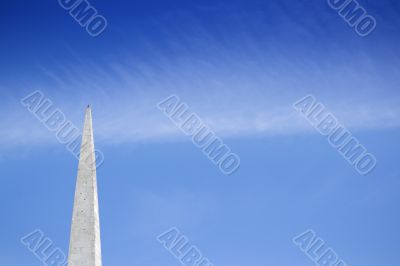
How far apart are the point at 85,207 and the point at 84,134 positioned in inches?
153

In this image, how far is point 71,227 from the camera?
98.0ft

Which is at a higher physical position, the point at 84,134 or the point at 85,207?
the point at 84,134

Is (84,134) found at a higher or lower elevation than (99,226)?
higher

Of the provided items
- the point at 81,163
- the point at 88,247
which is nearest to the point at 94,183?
the point at 81,163

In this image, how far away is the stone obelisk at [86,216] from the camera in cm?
2934

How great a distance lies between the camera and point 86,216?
98.5ft

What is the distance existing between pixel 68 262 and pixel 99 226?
8.08ft

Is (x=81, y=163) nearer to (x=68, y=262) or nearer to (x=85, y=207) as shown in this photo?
(x=85, y=207)

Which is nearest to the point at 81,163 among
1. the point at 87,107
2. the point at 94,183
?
the point at 94,183

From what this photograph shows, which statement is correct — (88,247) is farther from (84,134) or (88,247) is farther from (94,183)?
(84,134)

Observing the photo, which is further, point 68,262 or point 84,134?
point 84,134

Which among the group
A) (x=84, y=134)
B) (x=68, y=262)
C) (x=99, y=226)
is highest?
(x=84, y=134)

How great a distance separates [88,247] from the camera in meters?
29.4

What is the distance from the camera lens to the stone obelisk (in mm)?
29344
